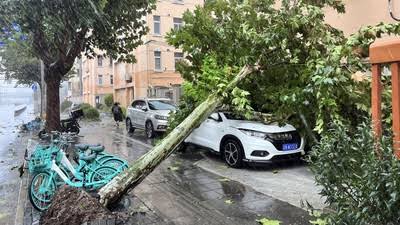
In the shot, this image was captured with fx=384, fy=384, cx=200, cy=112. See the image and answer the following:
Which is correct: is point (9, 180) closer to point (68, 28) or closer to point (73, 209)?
point (73, 209)

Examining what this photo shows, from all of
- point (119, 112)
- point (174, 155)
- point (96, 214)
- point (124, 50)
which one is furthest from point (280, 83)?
point (119, 112)

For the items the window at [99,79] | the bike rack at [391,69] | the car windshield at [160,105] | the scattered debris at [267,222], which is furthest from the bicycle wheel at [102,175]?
the window at [99,79]

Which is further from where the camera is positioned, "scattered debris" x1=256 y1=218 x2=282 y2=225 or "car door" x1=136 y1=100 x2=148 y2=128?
"car door" x1=136 y1=100 x2=148 y2=128

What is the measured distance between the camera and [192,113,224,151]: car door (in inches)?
356

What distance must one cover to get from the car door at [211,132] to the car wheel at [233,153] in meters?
0.27

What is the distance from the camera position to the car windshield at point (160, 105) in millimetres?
14586

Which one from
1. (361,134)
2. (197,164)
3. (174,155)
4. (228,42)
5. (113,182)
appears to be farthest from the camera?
(174,155)

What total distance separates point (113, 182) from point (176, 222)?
3.78ft

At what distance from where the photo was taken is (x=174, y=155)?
10.5 meters

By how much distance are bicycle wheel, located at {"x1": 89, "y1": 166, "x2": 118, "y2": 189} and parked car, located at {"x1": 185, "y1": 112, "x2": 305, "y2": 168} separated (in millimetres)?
3066

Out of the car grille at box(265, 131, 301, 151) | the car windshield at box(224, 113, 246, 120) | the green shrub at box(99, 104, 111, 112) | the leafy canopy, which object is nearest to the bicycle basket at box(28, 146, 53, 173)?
the leafy canopy

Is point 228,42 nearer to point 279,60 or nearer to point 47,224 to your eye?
point 279,60

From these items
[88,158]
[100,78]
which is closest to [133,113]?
[88,158]

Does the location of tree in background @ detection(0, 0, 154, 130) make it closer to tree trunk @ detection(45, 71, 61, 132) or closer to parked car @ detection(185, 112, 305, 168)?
tree trunk @ detection(45, 71, 61, 132)
